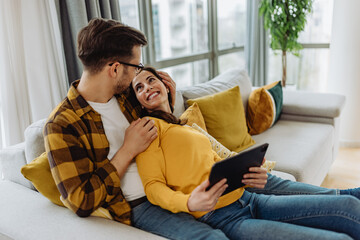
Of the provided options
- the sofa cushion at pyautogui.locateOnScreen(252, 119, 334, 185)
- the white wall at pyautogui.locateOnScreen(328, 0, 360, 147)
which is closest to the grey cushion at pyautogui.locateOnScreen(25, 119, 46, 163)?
the sofa cushion at pyautogui.locateOnScreen(252, 119, 334, 185)

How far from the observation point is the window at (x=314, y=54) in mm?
4344

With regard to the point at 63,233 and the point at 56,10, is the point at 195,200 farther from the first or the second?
the point at 56,10

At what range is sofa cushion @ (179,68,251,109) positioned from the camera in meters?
2.24

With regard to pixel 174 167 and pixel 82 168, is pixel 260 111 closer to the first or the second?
pixel 174 167

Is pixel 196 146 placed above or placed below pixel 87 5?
below

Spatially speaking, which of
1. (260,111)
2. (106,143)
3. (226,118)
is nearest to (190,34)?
(260,111)

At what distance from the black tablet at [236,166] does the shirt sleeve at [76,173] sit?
375 millimetres

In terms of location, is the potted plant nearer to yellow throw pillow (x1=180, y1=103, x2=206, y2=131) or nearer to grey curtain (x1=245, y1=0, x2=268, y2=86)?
grey curtain (x1=245, y1=0, x2=268, y2=86)

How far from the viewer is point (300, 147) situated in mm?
2209

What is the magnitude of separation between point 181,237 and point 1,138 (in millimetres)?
1232

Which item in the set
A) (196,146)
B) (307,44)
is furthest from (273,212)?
(307,44)

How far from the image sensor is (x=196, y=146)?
131cm

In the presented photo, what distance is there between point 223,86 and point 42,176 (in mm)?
1567

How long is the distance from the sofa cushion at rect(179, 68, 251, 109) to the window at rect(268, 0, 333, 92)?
2.15 meters
